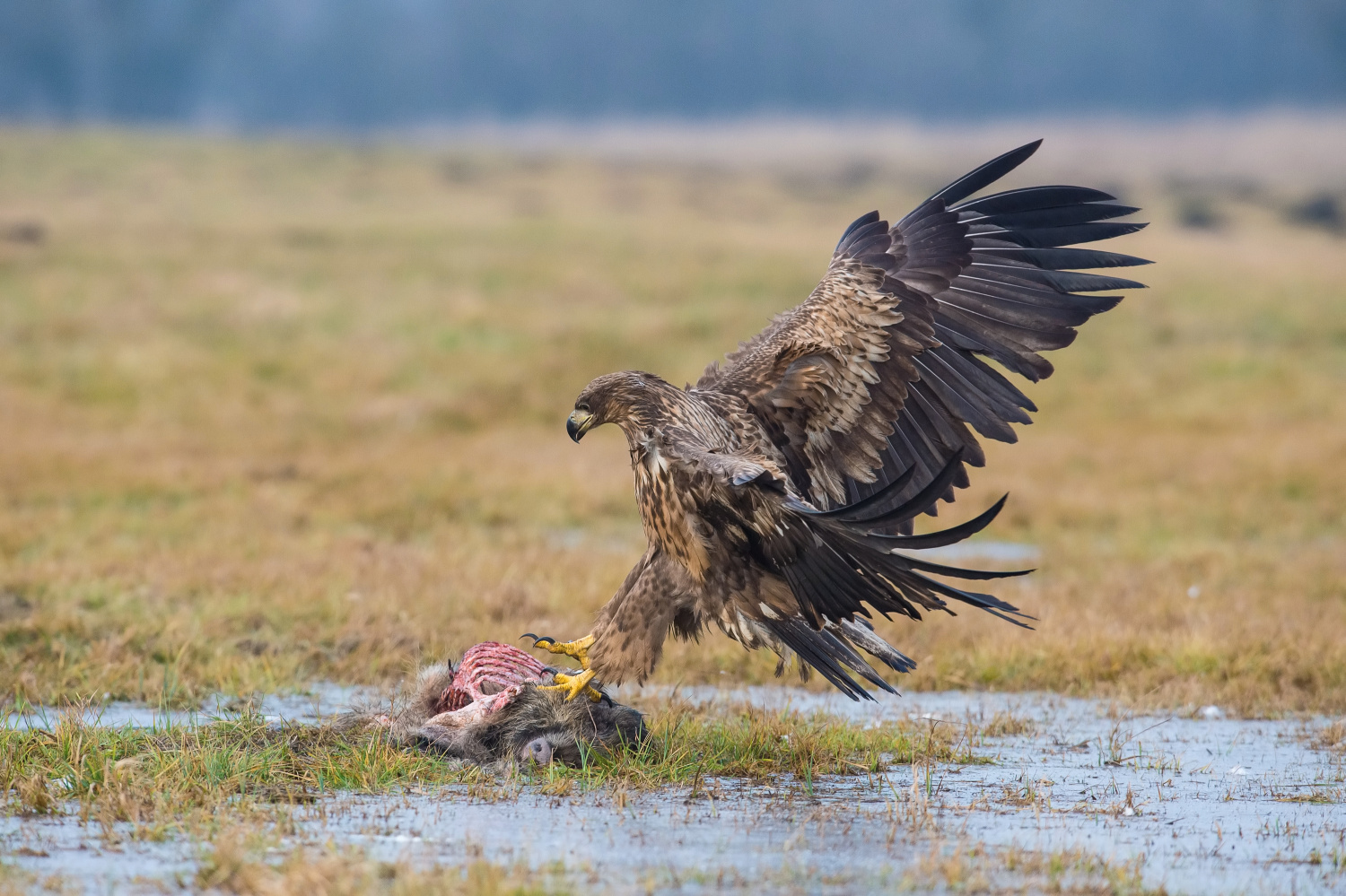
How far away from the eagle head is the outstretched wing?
0.56m

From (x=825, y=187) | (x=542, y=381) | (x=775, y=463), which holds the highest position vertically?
(x=825, y=187)

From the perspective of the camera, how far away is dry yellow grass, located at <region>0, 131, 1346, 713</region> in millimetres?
7945

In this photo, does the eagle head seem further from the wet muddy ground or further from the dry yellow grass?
the dry yellow grass

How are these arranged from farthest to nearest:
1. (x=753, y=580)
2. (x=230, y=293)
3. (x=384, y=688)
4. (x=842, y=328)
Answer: (x=230, y=293), (x=384, y=688), (x=842, y=328), (x=753, y=580)

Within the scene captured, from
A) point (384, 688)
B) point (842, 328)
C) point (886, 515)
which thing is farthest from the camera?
point (384, 688)

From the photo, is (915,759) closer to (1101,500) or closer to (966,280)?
(966,280)

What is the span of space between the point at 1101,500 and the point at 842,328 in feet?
29.0

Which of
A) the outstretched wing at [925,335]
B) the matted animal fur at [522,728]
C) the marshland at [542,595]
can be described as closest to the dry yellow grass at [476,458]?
Result: the marshland at [542,595]

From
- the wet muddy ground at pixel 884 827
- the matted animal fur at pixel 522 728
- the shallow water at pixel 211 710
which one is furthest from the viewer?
the shallow water at pixel 211 710

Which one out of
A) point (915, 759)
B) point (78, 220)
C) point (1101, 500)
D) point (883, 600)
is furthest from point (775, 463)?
point (78, 220)

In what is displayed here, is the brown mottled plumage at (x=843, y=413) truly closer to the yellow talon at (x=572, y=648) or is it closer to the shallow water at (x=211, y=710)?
the yellow talon at (x=572, y=648)

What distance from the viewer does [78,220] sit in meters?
37.0

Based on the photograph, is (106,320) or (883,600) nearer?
(883,600)

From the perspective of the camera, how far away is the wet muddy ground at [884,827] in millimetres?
4109
